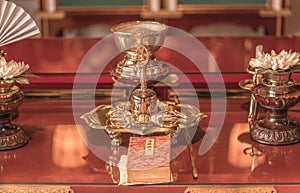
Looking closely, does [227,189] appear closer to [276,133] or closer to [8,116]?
[276,133]

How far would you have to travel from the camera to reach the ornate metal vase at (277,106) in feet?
4.77

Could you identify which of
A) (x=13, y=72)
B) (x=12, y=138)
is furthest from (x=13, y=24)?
(x=12, y=138)

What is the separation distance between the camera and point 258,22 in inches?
133

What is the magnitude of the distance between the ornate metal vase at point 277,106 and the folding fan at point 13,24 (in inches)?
24.4

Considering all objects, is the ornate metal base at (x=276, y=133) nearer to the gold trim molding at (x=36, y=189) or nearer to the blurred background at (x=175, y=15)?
the gold trim molding at (x=36, y=189)

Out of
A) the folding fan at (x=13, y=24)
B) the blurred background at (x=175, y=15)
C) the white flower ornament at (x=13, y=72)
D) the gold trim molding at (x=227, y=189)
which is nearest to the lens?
the gold trim molding at (x=227, y=189)

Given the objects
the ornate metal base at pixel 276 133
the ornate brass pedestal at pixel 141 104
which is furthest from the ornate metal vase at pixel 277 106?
the ornate brass pedestal at pixel 141 104

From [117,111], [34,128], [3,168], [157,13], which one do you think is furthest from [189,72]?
[157,13]

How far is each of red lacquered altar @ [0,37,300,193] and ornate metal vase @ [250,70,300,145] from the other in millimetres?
23

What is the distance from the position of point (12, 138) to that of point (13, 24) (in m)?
0.31

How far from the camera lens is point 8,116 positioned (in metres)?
1.49

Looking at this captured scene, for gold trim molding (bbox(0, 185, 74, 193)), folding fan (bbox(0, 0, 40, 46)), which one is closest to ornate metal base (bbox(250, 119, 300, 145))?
gold trim molding (bbox(0, 185, 74, 193))

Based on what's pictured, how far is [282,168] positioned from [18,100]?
2.19 ft

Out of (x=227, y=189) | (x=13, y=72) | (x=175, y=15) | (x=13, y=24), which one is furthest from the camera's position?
(x=175, y=15)
